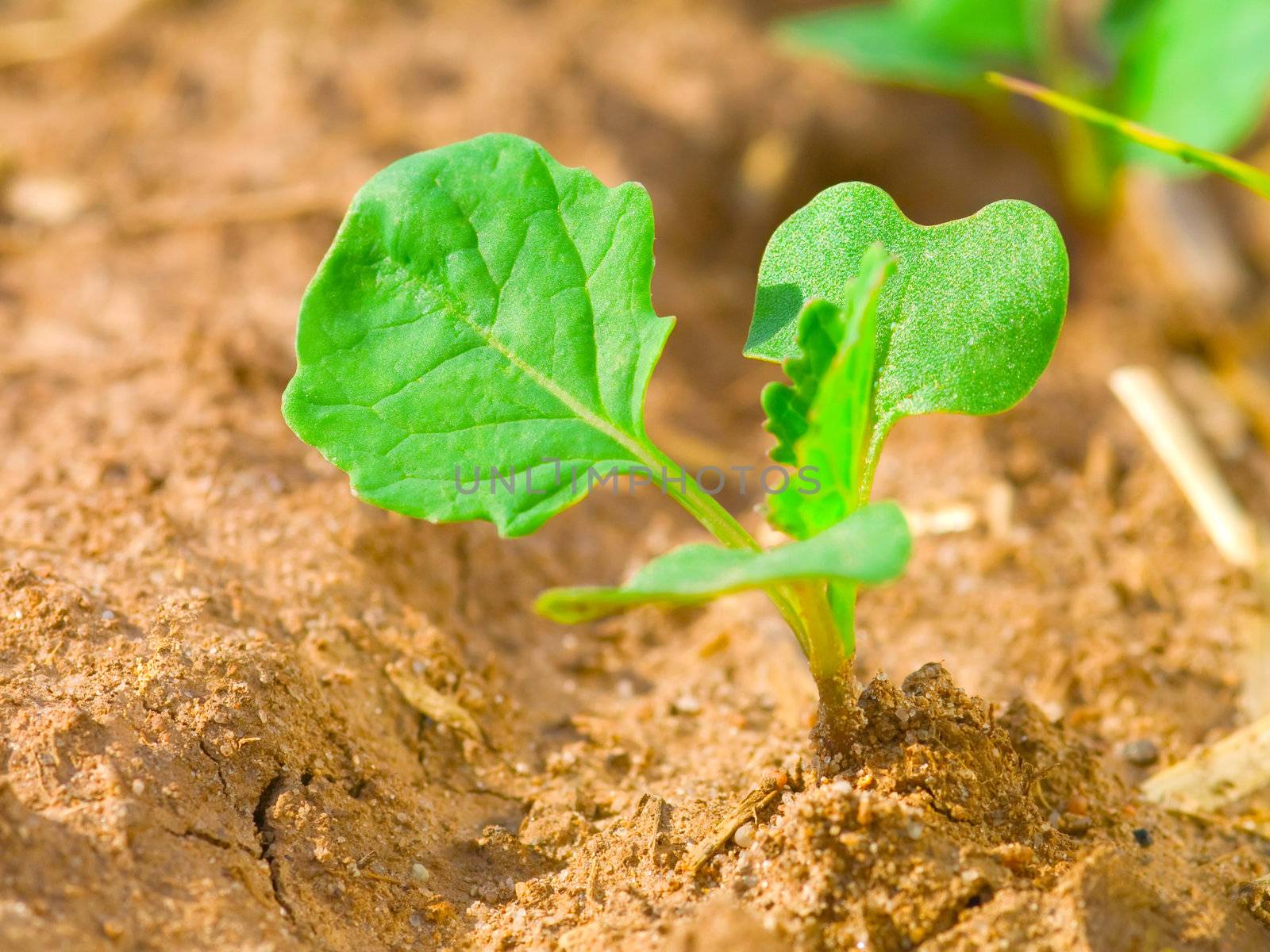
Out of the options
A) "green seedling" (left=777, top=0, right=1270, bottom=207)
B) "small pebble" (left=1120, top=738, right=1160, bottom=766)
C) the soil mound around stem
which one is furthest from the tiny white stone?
"green seedling" (left=777, top=0, right=1270, bottom=207)

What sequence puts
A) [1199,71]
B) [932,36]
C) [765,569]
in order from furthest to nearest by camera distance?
[932,36] → [1199,71] → [765,569]

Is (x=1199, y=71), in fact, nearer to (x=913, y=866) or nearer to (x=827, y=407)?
(x=827, y=407)

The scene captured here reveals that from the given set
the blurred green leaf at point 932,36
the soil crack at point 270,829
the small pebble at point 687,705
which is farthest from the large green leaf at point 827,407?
the blurred green leaf at point 932,36

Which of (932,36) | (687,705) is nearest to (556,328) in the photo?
(687,705)

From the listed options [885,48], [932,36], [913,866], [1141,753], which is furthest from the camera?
[932,36]

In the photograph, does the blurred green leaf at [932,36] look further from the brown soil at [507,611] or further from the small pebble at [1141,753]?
the small pebble at [1141,753]

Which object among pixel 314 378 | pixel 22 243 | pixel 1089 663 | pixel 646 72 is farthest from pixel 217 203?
pixel 1089 663

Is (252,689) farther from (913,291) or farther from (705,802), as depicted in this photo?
(913,291)

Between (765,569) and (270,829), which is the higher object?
(765,569)

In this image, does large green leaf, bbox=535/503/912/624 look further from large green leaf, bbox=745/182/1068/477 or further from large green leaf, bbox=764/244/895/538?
large green leaf, bbox=745/182/1068/477
